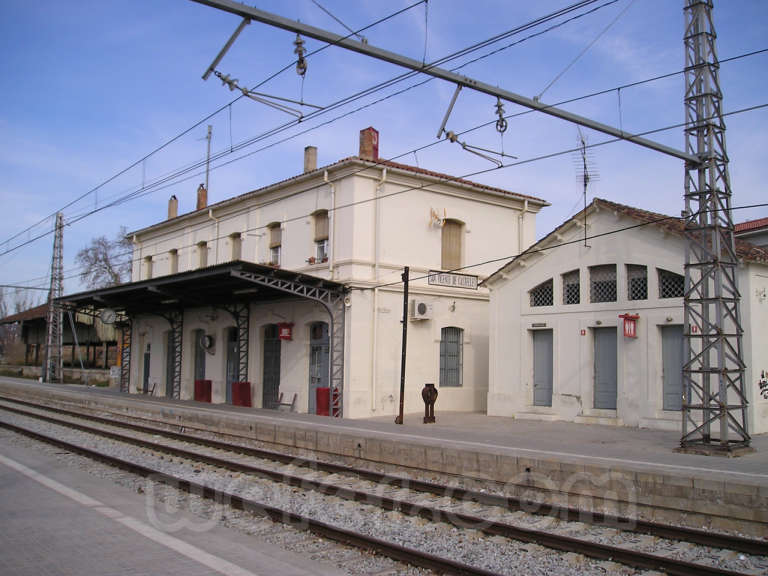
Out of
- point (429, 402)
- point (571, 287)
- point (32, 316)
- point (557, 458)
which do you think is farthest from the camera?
point (32, 316)

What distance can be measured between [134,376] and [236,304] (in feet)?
36.6

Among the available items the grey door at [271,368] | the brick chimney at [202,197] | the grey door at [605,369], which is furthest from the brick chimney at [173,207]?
the grey door at [605,369]

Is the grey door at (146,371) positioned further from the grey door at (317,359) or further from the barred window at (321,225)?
the barred window at (321,225)

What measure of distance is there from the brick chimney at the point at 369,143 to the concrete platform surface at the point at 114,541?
14516mm

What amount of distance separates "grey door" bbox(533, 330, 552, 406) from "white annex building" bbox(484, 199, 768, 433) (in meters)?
0.03

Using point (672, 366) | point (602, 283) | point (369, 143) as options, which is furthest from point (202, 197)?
point (672, 366)

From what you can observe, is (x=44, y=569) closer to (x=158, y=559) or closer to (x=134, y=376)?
(x=158, y=559)

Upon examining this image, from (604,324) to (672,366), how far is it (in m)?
1.97

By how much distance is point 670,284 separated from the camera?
16.0 m

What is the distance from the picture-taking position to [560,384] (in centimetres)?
1778

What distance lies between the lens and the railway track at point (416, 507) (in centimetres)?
679

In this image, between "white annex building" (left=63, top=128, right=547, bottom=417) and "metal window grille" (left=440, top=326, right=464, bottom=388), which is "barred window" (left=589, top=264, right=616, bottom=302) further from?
"metal window grille" (left=440, top=326, right=464, bottom=388)

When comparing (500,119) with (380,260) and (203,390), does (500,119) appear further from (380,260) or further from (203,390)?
(203,390)

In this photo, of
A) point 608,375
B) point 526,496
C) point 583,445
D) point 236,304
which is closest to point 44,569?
point 526,496
